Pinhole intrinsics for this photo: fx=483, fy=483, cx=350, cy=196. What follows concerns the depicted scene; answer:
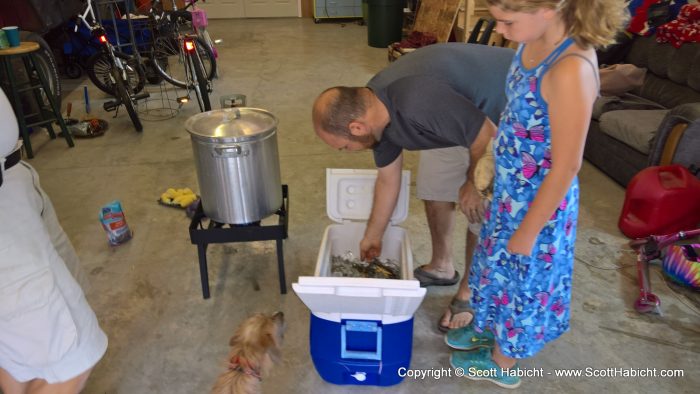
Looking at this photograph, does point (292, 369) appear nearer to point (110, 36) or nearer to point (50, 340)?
point (50, 340)

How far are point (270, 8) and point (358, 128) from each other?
28.0 ft

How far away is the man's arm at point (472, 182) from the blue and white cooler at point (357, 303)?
0.27 meters

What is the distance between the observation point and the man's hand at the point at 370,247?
5.91 feet

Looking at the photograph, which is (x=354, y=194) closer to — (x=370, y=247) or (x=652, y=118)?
(x=370, y=247)

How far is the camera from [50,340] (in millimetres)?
1217

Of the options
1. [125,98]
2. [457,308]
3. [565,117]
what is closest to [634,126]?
[457,308]

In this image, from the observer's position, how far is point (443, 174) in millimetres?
1886

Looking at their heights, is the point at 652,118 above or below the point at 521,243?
below

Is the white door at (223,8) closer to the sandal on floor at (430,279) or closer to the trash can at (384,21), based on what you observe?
the trash can at (384,21)

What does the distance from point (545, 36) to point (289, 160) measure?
98.4 inches

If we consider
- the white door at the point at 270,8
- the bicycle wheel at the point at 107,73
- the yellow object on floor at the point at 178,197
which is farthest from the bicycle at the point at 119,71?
the white door at the point at 270,8

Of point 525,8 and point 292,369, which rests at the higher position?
point 525,8

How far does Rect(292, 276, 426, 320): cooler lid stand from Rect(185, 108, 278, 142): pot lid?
69cm

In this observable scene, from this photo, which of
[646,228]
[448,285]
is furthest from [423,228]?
[646,228]
